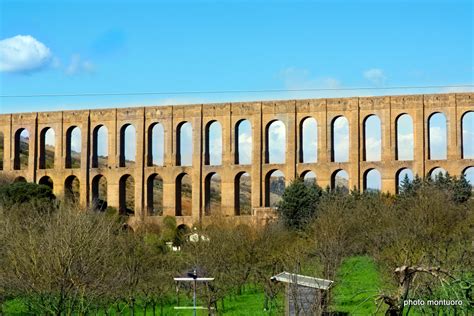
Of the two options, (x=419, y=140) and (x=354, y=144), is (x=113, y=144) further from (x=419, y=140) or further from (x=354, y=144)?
(x=419, y=140)

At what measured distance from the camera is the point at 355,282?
98.6 feet

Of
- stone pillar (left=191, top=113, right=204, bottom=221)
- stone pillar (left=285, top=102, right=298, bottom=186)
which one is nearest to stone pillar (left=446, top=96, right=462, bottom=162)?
stone pillar (left=285, top=102, right=298, bottom=186)

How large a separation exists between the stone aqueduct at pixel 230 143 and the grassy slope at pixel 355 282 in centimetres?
1724

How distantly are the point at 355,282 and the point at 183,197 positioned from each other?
203 ft

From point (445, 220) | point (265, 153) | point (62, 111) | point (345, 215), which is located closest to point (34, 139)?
point (62, 111)

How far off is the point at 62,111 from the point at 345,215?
95.9ft

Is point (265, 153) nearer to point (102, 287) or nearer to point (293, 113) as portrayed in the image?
point (293, 113)

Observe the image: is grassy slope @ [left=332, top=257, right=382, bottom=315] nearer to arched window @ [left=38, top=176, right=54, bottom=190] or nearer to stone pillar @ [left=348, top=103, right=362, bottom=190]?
stone pillar @ [left=348, top=103, right=362, bottom=190]

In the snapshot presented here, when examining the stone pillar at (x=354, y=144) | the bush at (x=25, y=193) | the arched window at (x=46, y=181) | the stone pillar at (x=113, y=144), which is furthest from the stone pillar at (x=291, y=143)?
the arched window at (x=46, y=181)

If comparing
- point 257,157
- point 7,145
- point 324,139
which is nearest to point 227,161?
point 257,157

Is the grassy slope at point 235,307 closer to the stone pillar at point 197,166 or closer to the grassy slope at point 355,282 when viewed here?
the grassy slope at point 355,282

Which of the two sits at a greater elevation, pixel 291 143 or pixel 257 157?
pixel 291 143

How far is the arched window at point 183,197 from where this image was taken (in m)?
53.5

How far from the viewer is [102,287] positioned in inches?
879
